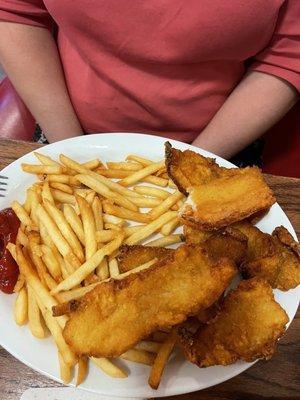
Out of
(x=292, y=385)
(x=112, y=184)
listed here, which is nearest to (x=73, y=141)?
(x=112, y=184)

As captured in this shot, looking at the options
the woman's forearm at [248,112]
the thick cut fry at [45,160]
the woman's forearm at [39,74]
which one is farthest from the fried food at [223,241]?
the woman's forearm at [39,74]

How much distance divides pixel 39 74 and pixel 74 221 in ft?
1.79

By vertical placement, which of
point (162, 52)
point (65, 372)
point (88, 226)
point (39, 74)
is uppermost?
point (162, 52)

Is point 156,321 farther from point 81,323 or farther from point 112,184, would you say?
point 112,184

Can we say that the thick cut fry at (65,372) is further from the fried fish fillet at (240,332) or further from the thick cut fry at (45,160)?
the thick cut fry at (45,160)

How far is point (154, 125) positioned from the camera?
1.39m

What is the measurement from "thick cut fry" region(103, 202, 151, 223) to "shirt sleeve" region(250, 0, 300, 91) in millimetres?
531

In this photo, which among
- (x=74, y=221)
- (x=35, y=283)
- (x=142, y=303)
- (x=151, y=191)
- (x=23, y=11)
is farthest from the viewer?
(x=23, y=11)

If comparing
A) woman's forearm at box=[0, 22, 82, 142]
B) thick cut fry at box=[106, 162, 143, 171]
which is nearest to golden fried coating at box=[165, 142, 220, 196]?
thick cut fry at box=[106, 162, 143, 171]

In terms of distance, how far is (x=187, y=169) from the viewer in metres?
1.06

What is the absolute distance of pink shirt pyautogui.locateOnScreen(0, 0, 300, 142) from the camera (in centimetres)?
108

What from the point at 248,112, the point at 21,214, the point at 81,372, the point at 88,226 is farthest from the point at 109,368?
the point at 248,112

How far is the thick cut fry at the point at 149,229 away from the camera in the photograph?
1.03 meters

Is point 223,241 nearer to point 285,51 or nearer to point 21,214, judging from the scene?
point 21,214
